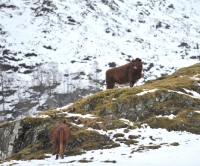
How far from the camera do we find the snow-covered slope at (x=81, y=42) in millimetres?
123812

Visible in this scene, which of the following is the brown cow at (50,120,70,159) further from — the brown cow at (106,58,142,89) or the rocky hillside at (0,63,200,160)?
the brown cow at (106,58,142,89)

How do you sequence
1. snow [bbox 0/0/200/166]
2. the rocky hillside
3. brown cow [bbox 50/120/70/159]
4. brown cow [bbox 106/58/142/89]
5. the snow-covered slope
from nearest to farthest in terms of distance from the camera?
brown cow [bbox 50/120/70/159] < the rocky hillside < brown cow [bbox 106/58/142/89] < the snow-covered slope < snow [bbox 0/0/200/166]

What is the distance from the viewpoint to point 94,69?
128500 millimetres

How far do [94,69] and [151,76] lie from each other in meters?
24.9

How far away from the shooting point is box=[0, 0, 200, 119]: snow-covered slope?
123812 millimetres

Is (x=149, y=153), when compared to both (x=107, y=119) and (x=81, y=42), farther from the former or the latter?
(x=81, y=42)

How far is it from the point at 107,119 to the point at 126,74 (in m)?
6.49

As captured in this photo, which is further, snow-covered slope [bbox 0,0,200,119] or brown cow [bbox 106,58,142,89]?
snow-covered slope [bbox 0,0,200,119]

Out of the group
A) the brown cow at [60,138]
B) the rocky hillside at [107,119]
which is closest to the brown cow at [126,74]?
the rocky hillside at [107,119]

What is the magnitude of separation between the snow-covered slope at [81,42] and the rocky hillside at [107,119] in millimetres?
78214

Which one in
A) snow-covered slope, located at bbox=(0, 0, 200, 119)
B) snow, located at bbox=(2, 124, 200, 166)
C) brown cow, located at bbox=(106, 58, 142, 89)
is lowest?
snow, located at bbox=(2, 124, 200, 166)

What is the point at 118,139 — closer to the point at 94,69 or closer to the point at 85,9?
the point at 94,69

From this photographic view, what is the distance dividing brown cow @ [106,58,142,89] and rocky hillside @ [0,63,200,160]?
9.94ft

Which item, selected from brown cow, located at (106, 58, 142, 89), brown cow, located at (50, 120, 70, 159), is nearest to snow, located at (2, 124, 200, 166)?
brown cow, located at (50, 120, 70, 159)
